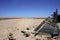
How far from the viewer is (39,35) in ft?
37.2

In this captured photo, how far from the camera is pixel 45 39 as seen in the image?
10281 mm

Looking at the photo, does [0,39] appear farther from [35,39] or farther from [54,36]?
[54,36]

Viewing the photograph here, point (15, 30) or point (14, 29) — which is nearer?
point (15, 30)

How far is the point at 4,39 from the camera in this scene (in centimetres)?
1043

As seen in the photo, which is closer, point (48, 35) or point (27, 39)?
point (27, 39)

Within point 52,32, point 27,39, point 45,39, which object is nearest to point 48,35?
point 52,32

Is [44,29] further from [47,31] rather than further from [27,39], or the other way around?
[27,39]

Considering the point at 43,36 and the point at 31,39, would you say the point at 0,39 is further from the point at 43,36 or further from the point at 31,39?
the point at 43,36

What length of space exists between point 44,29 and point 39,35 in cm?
75

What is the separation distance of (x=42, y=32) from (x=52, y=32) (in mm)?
835

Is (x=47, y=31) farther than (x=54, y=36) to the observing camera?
Yes

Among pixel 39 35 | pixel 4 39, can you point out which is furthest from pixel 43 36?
pixel 4 39

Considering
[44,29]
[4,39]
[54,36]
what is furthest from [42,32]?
[4,39]

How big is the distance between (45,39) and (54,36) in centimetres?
89
